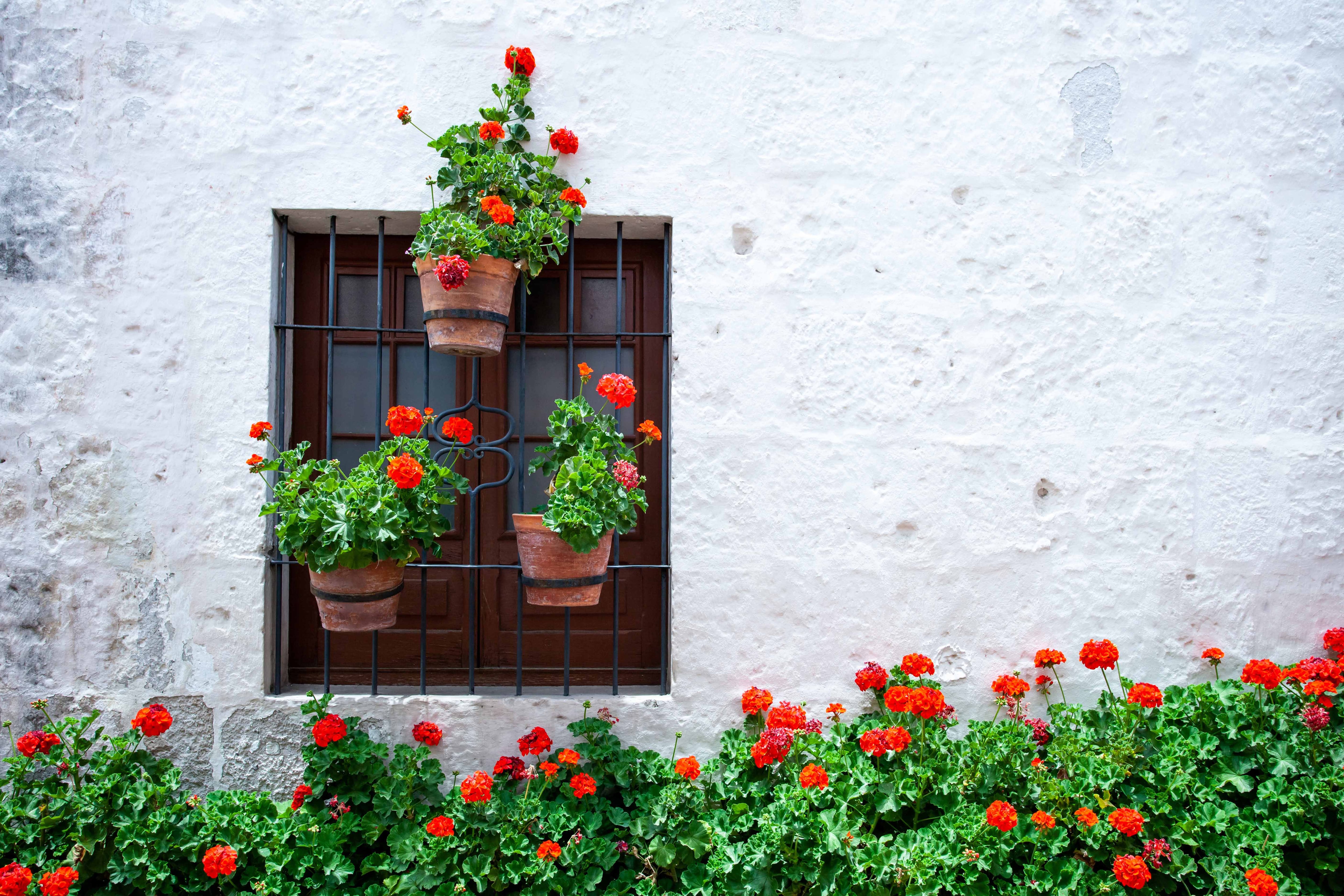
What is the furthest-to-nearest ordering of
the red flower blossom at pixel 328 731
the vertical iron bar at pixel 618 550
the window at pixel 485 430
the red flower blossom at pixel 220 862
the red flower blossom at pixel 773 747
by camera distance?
the window at pixel 485 430 → the vertical iron bar at pixel 618 550 → the red flower blossom at pixel 328 731 → the red flower blossom at pixel 773 747 → the red flower blossom at pixel 220 862

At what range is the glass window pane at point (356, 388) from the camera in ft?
8.50

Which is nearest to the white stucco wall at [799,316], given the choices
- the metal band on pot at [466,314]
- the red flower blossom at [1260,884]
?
the metal band on pot at [466,314]

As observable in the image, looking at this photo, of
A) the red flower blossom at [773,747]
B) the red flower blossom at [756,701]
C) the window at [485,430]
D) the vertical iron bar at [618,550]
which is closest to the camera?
the red flower blossom at [773,747]

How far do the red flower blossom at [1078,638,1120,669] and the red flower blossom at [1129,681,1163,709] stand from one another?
8 centimetres

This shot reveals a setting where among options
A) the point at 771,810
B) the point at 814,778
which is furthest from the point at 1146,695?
the point at 771,810

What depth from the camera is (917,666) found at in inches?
Answer: 89.5

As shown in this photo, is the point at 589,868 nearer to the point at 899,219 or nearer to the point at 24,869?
the point at 24,869

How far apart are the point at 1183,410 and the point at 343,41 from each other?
270 cm

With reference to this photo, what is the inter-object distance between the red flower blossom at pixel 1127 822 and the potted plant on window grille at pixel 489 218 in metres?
1.92

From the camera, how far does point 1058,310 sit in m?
2.45

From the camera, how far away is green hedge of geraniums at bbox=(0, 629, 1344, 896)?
6.36 ft

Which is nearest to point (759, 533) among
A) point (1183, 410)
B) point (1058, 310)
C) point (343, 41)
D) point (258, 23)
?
point (1058, 310)

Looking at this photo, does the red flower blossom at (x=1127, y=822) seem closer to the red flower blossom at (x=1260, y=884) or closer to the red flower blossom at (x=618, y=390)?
the red flower blossom at (x=1260, y=884)

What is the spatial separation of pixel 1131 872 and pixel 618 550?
4.87 feet
